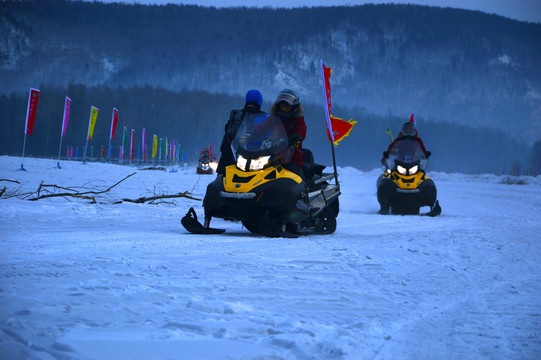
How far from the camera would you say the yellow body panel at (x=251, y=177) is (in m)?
6.29

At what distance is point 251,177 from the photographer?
20.9 feet

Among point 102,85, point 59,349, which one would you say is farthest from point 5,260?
point 102,85

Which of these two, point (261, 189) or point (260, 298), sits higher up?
point (261, 189)

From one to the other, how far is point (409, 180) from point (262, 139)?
21.3 ft

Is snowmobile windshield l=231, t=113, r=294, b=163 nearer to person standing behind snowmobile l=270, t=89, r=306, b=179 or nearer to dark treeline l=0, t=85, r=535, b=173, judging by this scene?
person standing behind snowmobile l=270, t=89, r=306, b=179

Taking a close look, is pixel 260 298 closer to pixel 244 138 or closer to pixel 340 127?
pixel 244 138

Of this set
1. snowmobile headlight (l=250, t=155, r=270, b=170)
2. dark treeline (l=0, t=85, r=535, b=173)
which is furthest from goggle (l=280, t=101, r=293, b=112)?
dark treeline (l=0, t=85, r=535, b=173)

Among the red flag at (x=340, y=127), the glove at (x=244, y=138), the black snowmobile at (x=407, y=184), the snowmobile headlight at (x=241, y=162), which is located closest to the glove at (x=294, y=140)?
the glove at (x=244, y=138)

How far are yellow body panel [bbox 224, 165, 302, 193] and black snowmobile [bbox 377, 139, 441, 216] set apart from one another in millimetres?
6161

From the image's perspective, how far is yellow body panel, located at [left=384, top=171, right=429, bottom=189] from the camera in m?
12.2

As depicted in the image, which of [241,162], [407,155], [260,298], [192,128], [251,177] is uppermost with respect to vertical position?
[192,128]

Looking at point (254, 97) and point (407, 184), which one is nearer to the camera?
point (254, 97)

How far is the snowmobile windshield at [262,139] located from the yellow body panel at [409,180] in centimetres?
611

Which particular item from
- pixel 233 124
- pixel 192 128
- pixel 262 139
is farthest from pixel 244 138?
pixel 192 128
